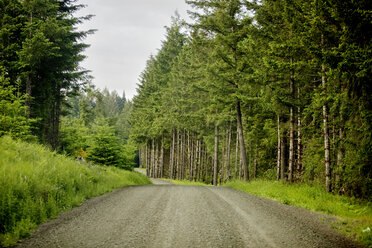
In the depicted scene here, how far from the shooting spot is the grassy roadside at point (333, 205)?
513 cm

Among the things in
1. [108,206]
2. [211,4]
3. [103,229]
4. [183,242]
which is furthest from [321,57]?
[211,4]

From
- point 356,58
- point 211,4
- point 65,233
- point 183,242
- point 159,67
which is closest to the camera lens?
point 183,242

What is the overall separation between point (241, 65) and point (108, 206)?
40.0 ft

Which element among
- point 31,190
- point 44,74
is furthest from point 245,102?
point 44,74

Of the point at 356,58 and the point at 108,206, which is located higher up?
the point at 356,58

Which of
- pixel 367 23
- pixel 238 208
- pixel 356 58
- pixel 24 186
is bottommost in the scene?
pixel 238 208

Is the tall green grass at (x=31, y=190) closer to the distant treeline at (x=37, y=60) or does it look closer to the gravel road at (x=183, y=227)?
the gravel road at (x=183, y=227)

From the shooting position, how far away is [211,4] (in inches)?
647

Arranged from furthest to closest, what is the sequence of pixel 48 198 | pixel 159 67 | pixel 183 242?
pixel 159 67 → pixel 48 198 → pixel 183 242

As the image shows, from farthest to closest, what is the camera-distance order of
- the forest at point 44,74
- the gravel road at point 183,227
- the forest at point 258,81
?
the forest at point 44,74 < the forest at point 258,81 < the gravel road at point 183,227

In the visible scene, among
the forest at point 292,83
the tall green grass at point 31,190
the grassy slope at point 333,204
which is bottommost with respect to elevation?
the grassy slope at point 333,204

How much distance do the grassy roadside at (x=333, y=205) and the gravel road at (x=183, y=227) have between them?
1.45 feet

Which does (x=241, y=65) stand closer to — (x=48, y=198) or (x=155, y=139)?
(x=48, y=198)

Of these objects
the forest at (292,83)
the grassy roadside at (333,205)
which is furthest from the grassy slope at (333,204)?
the forest at (292,83)
